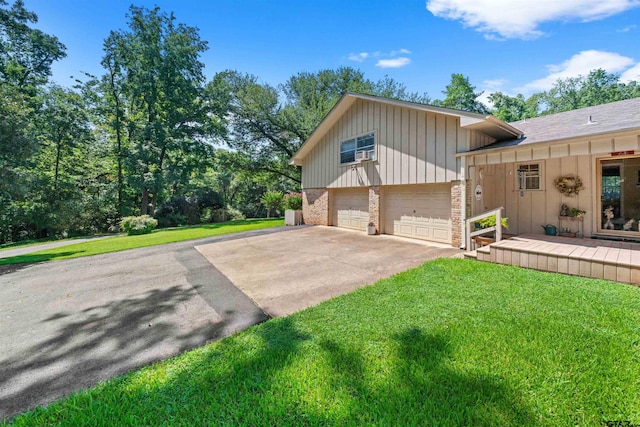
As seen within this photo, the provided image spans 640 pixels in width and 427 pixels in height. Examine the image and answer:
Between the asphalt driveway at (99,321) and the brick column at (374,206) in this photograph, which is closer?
the asphalt driveway at (99,321)

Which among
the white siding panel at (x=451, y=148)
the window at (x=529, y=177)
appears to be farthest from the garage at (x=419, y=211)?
the window at (x=529, y=177)

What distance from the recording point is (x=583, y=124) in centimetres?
656

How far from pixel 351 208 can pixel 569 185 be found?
24.4 ft

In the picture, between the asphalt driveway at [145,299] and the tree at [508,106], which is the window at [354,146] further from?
the tree at [508,106]

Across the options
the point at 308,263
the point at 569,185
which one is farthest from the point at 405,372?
the point at 569,185

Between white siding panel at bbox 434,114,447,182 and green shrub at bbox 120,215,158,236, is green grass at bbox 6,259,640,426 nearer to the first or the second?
white siding panel at bbox 434,114,447,182

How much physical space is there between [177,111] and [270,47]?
1242cm

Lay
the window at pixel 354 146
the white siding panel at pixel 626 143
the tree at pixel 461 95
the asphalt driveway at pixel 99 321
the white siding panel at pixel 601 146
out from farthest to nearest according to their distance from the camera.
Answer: the tree at pixel 461 95 → the window at pixel 354 146 → the white siding panel at pixel 601 146 → the white siding panel at pixel 626 143 → the asphalt driveway at pixel 99 321

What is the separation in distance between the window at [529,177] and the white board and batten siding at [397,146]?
2454 mm

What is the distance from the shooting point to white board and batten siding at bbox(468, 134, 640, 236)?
640 centimetres

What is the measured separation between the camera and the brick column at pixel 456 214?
7.62 metres

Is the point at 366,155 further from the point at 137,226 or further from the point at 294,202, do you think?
the point at 137,226

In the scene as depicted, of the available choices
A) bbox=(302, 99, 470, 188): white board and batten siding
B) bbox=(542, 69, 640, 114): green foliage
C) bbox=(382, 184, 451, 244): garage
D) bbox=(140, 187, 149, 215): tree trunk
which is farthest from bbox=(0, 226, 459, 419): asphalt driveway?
bbox=(542, 69, 640, 114): green foliage

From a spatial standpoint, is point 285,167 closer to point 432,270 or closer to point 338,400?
point 432,270
